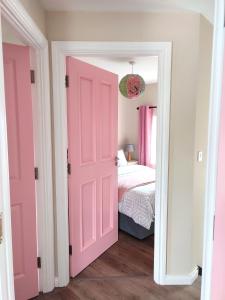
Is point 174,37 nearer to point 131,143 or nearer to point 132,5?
point 132,5

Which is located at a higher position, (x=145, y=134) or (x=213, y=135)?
(x=213, y=135)

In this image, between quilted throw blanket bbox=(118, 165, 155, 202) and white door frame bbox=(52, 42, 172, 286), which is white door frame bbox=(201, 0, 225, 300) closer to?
white door frame bbox=(52, 42, 172, 286)

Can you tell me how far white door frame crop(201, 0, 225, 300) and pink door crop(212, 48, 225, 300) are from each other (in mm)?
15

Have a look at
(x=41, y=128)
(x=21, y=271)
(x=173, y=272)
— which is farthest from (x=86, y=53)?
(x=173, y=272)

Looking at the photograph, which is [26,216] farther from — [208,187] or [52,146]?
[208,187]

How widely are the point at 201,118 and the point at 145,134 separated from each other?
3.12 m

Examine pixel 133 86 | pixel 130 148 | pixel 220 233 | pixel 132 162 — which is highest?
pixel 133 86

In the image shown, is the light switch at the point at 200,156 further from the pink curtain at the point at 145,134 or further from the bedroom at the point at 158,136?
the pink curtain at the point at 145,134

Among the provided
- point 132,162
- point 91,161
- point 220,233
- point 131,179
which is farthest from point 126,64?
point 220,233

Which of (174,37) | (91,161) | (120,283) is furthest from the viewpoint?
(91,161)

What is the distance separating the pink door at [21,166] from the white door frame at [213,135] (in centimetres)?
135

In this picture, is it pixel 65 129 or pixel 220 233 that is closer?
pixel 220 233

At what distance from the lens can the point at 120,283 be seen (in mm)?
2143

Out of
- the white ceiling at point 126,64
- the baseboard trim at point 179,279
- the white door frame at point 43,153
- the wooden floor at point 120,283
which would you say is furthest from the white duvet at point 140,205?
the white ceiling at point 126,64
